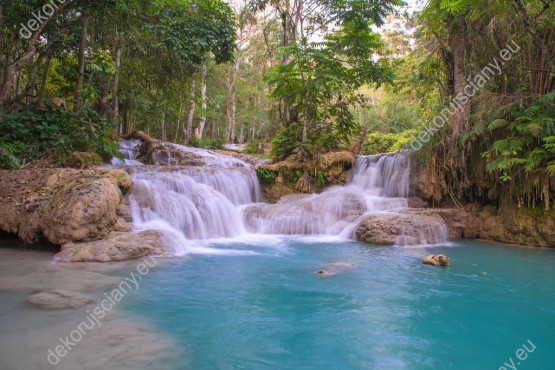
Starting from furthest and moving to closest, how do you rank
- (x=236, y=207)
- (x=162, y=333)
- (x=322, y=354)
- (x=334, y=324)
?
1. (x=236, y=207)
2. (x=334, y=324)
3. (x=162, y=333)
4. (x=322, y=354)

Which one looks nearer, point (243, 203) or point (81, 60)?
point (81, 60)

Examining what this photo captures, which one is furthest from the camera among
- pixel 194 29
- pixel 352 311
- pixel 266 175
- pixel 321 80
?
pixel 266 175

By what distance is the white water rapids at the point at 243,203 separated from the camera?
8.17 meters

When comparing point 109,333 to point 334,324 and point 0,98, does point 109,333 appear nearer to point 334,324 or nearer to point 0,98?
point 334,324

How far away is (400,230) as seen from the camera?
8320mm

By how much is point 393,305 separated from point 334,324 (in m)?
0.99

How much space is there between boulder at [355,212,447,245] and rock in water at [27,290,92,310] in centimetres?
611

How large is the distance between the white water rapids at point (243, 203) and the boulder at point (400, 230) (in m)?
0.11

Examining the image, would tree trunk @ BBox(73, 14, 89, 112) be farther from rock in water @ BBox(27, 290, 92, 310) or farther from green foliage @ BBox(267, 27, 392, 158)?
rock in water @ BBox(27, 290, 92, 310)

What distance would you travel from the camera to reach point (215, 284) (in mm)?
4977

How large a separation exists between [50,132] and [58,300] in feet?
25.4

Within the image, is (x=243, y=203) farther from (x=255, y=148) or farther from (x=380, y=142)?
(x=380, y=142)

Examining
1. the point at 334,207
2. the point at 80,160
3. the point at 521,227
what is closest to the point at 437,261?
the point at 521,227

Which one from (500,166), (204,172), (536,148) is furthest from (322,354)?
(204,172)
